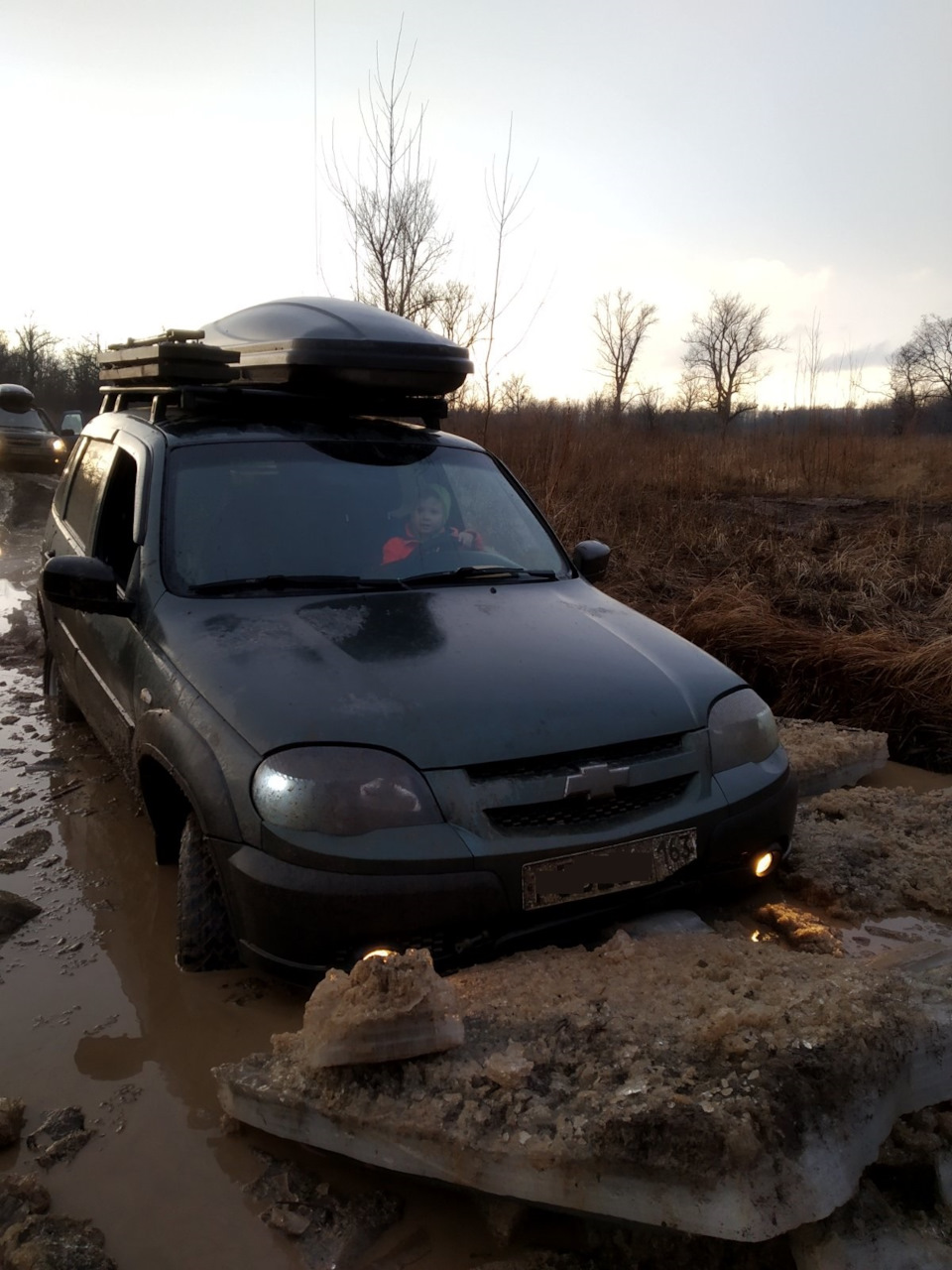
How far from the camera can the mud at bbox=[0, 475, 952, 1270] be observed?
1.77m

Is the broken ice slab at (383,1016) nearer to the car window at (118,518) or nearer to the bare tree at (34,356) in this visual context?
the car window at (118,518)

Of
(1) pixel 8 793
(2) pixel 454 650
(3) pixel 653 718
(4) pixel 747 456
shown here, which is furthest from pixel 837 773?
(4) pixel 747 456

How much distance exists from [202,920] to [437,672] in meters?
0.91

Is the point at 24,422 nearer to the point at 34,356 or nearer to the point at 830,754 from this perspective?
the point at 830,754

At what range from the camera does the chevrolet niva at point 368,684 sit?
2.21 metres

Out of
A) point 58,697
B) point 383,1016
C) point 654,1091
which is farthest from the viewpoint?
point 58,697

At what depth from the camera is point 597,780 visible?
2.34 m

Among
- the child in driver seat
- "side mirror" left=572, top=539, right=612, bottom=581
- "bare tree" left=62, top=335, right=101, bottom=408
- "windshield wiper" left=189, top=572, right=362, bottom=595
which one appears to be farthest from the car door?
"bare tree" left=62, top=335, right=101, bottom=408

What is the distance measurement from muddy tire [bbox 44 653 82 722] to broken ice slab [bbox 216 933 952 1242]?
3.13 meters

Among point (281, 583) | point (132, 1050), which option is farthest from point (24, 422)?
point (132, 1050)

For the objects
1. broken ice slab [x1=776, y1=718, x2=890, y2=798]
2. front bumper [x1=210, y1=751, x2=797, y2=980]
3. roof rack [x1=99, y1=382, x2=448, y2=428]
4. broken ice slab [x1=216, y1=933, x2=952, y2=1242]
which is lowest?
broken ice slab [x1=776, y1=718, x2=890, y2=798]

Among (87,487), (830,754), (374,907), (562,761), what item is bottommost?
(830,754)

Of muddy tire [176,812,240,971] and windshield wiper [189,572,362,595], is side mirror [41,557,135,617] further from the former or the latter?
muddy tire [176,812,240,971]

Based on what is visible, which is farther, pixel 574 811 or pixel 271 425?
pixel 271 425
